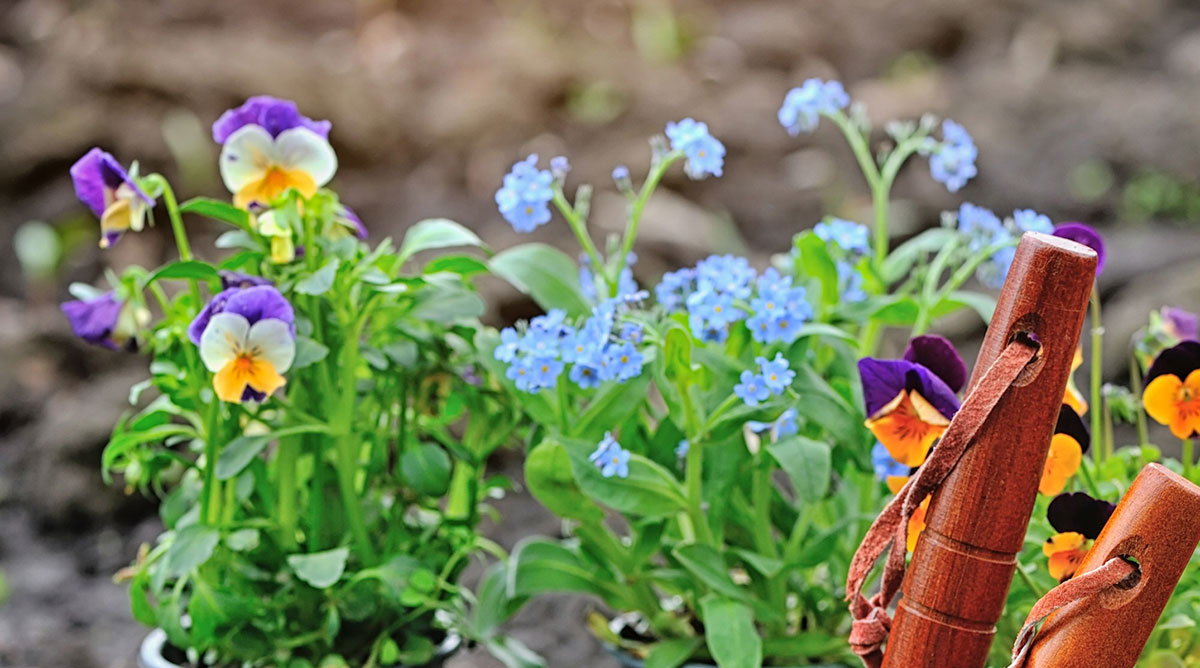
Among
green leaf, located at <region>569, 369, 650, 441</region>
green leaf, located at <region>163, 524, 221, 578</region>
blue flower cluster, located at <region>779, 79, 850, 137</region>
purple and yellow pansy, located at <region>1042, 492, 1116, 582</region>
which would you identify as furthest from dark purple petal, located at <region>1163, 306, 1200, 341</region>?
green leaf, located at <region>163, 524, 221, 578</region>

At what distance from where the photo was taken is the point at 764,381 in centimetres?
79

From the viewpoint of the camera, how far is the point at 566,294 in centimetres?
97

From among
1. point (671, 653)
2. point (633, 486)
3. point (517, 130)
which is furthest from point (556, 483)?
point (517, 130)

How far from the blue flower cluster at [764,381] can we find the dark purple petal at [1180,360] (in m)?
0.25

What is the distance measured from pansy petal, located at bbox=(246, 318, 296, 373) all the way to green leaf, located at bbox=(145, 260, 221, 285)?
9 centimetres

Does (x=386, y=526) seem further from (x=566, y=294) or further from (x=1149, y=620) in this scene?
(x=1149, y=620)

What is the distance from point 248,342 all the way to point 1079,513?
22.8 inches

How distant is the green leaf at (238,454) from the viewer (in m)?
0.83

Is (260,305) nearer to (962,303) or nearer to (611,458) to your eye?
(611,458)

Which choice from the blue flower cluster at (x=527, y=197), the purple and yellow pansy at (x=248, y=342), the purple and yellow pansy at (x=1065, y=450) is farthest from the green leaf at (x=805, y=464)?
the purple and yellow pansy at (x=248, y=342)

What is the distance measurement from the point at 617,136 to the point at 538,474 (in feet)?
5.29

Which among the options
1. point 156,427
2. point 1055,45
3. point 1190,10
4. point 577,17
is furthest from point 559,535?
point 1190,10

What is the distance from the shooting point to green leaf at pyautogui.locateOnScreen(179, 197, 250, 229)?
2.79 feet

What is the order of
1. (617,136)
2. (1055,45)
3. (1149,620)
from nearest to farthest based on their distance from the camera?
(1149,620), (617,136), (1055,45)
